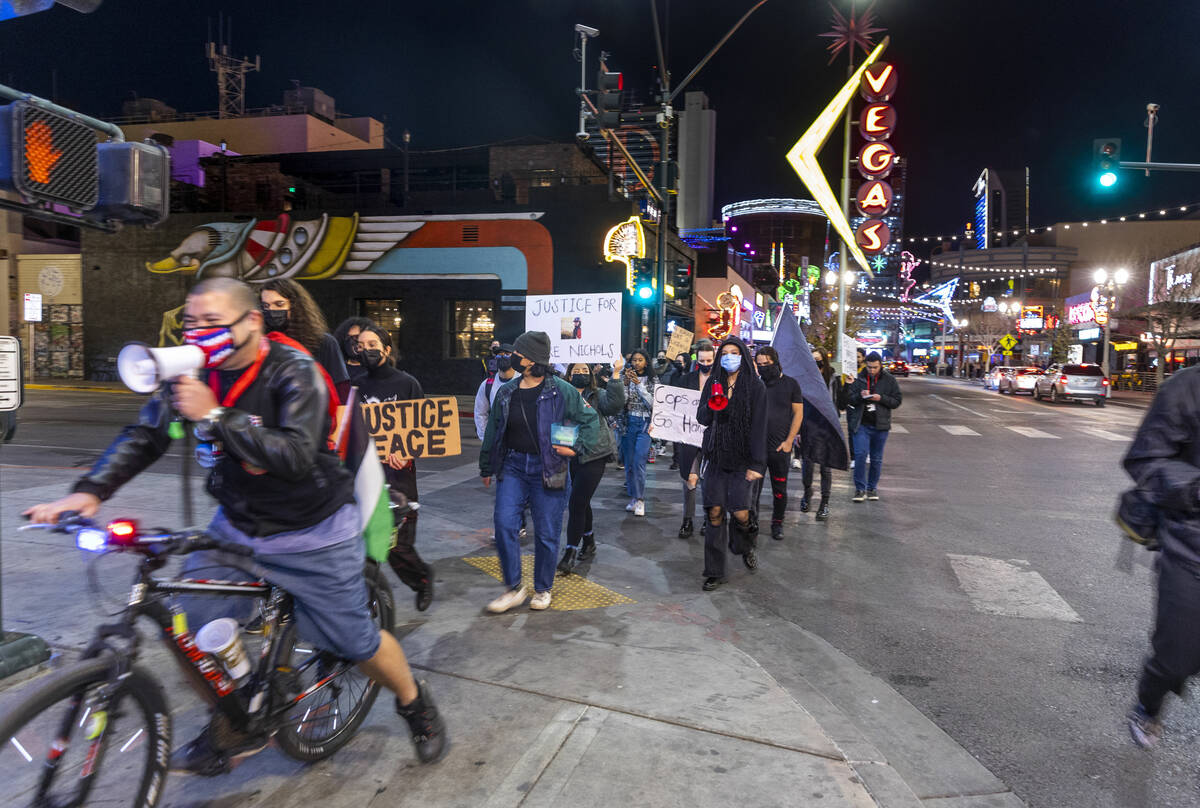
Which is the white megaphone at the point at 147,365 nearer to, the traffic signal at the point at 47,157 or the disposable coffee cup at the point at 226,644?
the disposable coffee cup at the point at 226,644

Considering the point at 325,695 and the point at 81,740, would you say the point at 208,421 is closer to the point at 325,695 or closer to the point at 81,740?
the point at 81,740

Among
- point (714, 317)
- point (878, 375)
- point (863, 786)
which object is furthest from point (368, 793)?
point (714, 317)

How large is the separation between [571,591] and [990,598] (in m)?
3.14

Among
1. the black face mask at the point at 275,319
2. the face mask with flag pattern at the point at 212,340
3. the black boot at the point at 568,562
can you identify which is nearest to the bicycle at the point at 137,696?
the face mask with flag pattern at the point at 212,340

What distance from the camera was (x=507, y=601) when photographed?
17.0 ft

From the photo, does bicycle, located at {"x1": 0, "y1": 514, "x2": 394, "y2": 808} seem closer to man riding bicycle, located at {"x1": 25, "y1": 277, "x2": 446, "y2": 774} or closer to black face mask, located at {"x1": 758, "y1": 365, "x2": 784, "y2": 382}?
man riding bicycle, located at {"x1": 25, "y1": 277, "x2": 446, "y2": 774}

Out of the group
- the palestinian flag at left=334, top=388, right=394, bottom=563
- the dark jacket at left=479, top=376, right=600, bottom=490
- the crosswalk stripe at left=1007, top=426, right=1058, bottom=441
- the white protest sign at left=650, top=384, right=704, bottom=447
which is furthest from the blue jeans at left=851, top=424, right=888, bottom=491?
the crosswalk stripe at left=1007, top=426, right=1058, bottom=441

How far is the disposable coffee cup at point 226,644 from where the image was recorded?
2.53 meters

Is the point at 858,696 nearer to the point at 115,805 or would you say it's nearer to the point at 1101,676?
the point at 1101,676

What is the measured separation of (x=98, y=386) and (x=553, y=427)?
28.0 meters

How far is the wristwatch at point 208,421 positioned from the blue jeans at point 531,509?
296 centimetres

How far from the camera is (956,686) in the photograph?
4289 mm

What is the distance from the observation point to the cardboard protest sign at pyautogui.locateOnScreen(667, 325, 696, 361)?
11414 millimetres

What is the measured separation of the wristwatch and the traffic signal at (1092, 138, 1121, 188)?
54.5 ft
